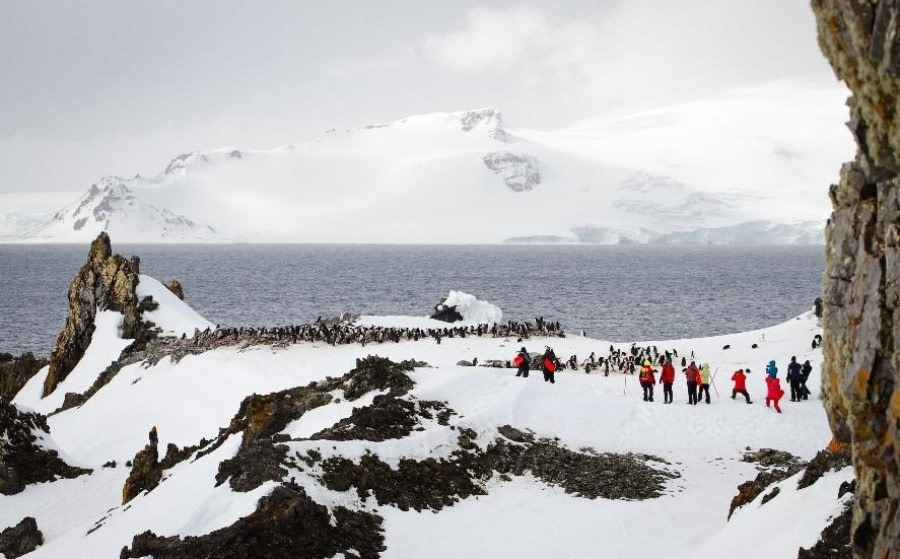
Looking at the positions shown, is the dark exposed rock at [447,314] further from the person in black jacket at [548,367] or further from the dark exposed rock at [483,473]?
the dark exposed rock at [483,473]

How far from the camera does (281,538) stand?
49.7 ft

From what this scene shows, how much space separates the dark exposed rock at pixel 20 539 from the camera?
22.3 m

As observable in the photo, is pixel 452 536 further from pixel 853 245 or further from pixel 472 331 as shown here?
pixel 472 331

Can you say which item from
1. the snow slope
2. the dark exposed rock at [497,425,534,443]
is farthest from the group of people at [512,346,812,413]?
the dark exposed rock at [497,425,534,443]

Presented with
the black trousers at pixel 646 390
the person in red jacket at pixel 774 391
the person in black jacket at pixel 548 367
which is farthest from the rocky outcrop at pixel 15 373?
the person in red jacket at pixel 774 391

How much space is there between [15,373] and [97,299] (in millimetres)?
6872

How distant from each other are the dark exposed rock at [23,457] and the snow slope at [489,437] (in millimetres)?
676

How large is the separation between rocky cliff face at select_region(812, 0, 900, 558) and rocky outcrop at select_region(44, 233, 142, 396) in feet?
154

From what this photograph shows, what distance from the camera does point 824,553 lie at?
473 inches

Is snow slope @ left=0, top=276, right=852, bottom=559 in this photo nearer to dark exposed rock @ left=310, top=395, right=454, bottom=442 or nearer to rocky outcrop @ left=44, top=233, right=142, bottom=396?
dark exposed rock @ left=310, top=395, right=454, bottom=442

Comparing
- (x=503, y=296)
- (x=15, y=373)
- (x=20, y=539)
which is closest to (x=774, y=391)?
(x=20, y=539)

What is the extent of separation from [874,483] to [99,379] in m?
44.3

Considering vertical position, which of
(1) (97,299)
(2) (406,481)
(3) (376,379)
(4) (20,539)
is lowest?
(4) (20,539)

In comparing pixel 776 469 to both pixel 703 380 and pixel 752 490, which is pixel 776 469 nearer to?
pixel 752 490
